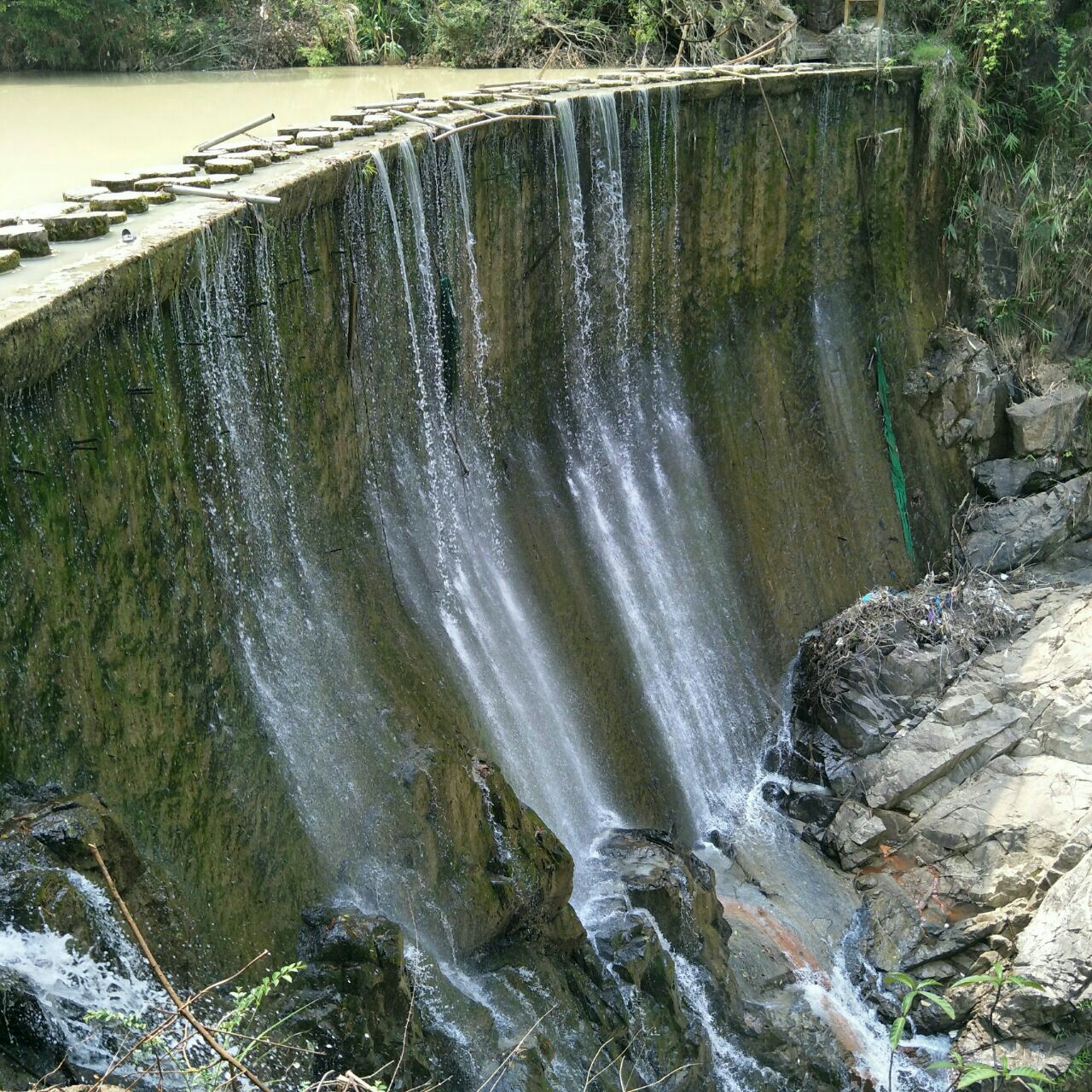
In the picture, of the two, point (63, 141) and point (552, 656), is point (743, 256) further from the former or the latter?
point (63, 141)

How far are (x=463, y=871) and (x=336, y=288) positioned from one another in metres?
2.88

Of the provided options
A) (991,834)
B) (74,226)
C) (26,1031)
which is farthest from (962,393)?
(26,1031)

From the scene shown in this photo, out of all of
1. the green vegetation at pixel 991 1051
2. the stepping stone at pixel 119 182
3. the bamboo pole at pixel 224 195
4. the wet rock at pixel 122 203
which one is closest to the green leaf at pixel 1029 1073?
the green vegetation at pixel 991 1051

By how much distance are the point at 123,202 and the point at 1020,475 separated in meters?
8.21

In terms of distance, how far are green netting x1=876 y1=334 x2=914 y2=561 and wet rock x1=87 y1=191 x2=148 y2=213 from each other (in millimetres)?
7068

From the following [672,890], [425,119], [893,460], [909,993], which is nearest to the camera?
[672,890]

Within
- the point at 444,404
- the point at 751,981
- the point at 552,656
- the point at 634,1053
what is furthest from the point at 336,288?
the point at 751,981

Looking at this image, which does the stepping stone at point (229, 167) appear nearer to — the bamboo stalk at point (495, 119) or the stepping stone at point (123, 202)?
the stepping stone at point (123, 202)

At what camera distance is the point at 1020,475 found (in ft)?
36.6

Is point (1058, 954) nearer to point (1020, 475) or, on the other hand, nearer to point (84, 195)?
point (1020, 475)

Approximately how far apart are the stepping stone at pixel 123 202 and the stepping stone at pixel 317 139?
1489mm

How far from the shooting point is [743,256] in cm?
1000

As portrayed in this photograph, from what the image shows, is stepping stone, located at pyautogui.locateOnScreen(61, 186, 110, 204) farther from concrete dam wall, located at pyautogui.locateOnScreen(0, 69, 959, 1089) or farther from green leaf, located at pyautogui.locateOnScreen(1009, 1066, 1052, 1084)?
green leaf, located at pyautogui.locateOnScreen(1009, 1066, 1052, 1084)

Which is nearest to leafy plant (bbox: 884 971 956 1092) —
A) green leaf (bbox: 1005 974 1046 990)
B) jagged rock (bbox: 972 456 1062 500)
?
green leaf (bbox: 1005 974 1046 990)
